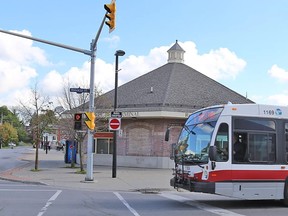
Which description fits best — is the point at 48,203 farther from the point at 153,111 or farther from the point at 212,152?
the point at 153,111

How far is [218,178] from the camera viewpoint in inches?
476

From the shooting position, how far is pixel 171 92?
1267 inches

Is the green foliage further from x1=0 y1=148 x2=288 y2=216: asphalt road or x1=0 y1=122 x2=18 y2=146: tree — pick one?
x1=0 y1=148 x2=288 y2=216: asphalt road

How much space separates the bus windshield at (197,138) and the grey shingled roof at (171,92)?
52.2 ft

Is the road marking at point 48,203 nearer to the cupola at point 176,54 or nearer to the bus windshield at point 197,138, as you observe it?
the bus windshield at point 197,138

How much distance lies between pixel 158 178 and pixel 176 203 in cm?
932

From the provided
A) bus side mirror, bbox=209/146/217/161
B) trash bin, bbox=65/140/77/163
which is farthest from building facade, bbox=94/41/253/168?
bus side mirror, bbox=209/146/217/161

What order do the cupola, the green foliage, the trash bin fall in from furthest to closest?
1. the green foliage
2. the cupola
3. the trash bin

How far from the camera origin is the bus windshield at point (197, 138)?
1248cm

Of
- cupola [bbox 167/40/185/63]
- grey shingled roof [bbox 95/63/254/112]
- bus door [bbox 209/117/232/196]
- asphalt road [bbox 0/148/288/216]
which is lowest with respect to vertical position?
asphalt road [bbox 0/148/288/216]

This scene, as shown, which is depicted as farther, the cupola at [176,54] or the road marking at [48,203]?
the cupola at [176,54]

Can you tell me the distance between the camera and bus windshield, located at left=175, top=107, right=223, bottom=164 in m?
12.5

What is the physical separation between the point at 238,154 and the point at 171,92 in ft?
65.5

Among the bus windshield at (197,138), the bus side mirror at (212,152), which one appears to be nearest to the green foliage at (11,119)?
the bus windshield at (197,138)
